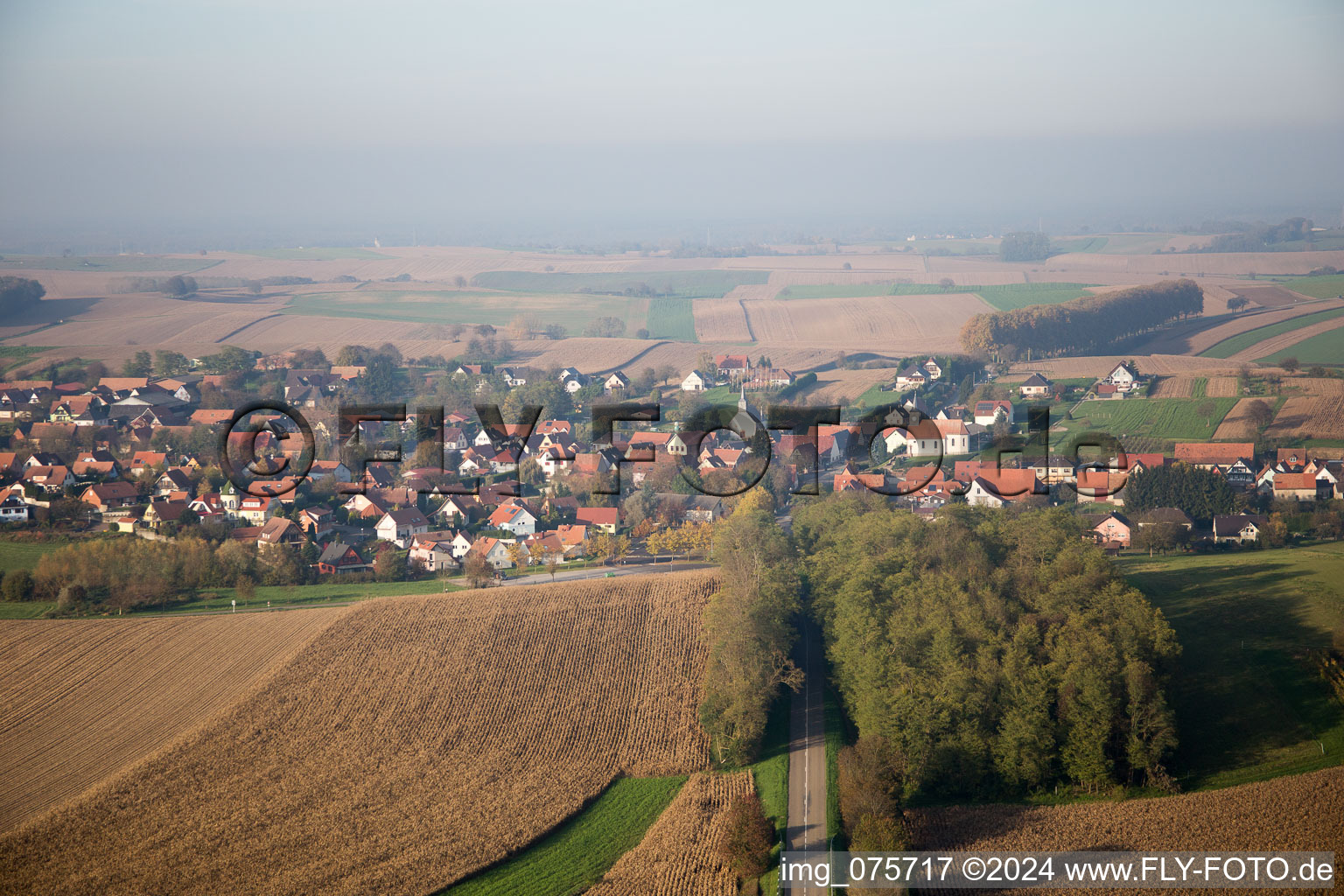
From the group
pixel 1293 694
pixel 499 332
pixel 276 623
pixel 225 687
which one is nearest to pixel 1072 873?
pixel 1293 694

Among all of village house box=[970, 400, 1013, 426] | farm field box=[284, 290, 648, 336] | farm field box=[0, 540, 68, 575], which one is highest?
farm field box=[284, 290, 648, 336]

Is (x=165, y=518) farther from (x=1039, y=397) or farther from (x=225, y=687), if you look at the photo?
(x=1039, y=397)

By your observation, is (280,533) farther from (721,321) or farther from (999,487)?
(721,321)

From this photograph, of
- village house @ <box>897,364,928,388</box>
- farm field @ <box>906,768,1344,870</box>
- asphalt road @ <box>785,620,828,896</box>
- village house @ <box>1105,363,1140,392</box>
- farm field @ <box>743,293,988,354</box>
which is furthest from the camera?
farm field @ <box>743,293,988,354</box>

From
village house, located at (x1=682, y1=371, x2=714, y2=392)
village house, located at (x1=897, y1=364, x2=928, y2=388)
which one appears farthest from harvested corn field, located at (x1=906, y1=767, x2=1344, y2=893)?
village house, located at (x1=682, y1=371, x2=714, y2=392)

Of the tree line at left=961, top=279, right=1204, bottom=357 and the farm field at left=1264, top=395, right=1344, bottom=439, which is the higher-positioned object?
the tree line at left=961, top=279, right=1204, bottom=357

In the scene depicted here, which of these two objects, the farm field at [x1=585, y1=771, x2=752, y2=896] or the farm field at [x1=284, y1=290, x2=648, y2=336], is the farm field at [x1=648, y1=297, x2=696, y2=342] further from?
the farm field at [x1=585, y1=771, x2=752, y2=896]

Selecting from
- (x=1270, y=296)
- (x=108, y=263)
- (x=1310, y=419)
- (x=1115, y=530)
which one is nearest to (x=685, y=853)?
(x=1115, y=530)
